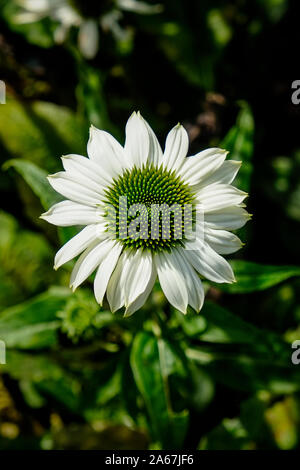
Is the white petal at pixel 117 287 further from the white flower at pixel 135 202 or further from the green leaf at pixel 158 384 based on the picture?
the green leaf at pixel 158 384

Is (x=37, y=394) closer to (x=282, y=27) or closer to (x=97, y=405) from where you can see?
(x=97, y=405)

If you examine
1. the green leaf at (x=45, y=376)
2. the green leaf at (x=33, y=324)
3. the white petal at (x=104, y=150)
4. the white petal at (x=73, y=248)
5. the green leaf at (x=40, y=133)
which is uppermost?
the green leaf at (x=40, y=133)

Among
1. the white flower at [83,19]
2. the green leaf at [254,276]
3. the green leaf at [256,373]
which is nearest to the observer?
the green leaf at [254,276]

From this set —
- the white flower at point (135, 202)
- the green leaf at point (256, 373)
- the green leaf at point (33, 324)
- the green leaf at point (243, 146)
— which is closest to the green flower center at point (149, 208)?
the white flower at point (135, 202)

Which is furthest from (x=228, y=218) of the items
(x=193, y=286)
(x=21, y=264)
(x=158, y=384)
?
(x=21, y=264)

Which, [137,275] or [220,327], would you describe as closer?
[137,275]

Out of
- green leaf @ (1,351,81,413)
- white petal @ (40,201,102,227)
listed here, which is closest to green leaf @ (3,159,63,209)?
white petal @ (40,201,102,227)

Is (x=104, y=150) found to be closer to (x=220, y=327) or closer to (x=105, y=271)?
(x=105, y=271)
